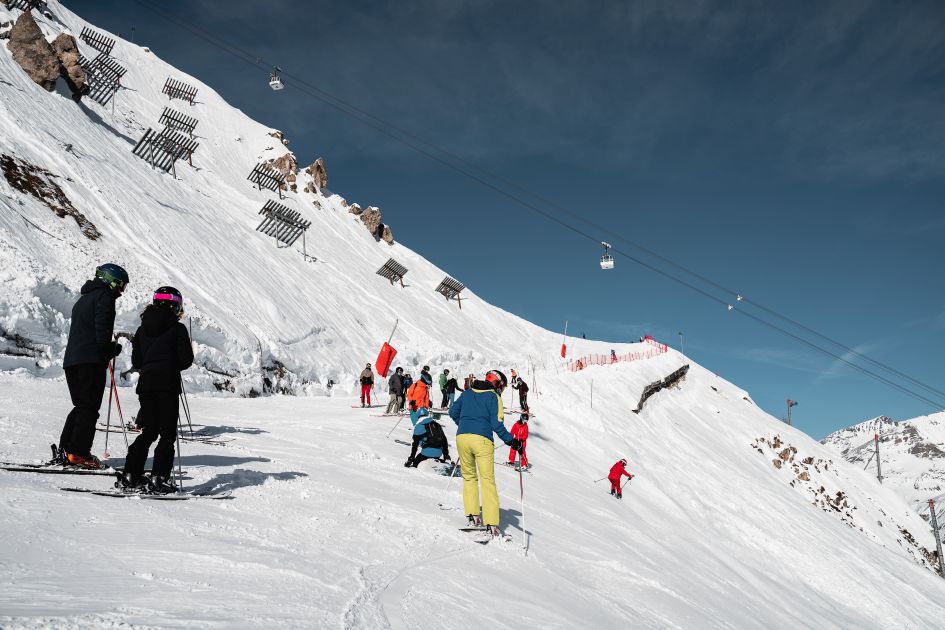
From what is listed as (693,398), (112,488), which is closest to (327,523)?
(112,488)

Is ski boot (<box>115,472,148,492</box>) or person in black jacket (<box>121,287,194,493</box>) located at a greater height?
person in black jacket (<box>121,287,194,493</box>)

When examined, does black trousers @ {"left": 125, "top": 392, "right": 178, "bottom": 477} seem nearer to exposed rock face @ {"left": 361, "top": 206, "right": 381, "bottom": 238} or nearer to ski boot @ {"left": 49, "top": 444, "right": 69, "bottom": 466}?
ski boot @ {"left": 49, "top": 444, "right": 69, "bottom": 466}

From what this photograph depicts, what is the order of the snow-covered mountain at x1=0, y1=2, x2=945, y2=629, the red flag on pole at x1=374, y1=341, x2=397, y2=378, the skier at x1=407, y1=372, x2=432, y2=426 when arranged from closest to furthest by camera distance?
the snow-covered mountain at x1=0, y1=2, x2=945, y2=629, the skier at x1=407, y1=372, x2=432, y2=426, the red flag on pole at x1=374, y1=341, x2=397, y2=378

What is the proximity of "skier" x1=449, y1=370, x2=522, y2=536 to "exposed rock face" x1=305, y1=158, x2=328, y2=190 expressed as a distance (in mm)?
46832

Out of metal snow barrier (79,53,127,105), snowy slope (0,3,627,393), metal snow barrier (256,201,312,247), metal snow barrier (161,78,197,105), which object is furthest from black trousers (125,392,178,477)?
metal snow barrier (161,78,197,105)

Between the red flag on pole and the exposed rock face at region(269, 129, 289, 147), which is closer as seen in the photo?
the red flag on pole

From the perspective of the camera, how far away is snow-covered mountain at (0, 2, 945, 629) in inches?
157

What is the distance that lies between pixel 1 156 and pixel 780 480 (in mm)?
38062

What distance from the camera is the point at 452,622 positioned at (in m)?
4.04

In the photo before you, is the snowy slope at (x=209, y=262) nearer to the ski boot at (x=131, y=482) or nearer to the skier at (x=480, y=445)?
the ski boot at (x=131, y=482)

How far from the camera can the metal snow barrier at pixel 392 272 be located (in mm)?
41125

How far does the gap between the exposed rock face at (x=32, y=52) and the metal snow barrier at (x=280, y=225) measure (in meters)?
11.8

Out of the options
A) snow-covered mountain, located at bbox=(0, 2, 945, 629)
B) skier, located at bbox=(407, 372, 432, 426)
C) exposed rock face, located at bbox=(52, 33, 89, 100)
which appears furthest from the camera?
exposed rock face, located at bbox=(52, 33, 89, 100)

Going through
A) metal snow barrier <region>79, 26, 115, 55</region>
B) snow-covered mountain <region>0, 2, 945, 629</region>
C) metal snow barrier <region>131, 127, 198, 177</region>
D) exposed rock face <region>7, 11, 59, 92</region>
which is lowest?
snow-covered mountain <region>0, 2, 945, 629</region>
